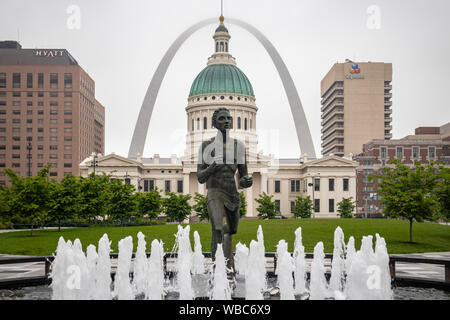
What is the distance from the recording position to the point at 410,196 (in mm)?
26859

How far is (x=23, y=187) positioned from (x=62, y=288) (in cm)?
2706

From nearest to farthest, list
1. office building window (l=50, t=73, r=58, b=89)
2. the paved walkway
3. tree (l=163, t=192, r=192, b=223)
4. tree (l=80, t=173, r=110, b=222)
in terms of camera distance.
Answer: the paved walkway
tree (l=80, t=173, r=110, b=222)
tree (l=163, t=192, r=192, b=223)
office building window (l=50, t=73, r=58, b=89)

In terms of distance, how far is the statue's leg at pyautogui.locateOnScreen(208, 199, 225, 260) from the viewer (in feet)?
33.8

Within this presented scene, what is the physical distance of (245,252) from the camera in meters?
11.0

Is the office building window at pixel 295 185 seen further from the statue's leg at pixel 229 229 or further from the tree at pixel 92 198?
the statue's leg at pixel 229 229

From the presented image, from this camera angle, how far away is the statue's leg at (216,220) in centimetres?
1030

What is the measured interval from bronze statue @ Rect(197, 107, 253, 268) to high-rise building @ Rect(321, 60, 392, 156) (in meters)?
111

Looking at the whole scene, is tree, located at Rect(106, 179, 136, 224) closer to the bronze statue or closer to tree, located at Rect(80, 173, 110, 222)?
tree, located at Rect(80, 173, 110, 222)

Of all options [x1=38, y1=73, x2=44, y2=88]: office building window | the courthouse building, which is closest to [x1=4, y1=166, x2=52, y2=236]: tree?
the courthouse building

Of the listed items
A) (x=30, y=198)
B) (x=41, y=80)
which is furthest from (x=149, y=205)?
(x=41, y=80)

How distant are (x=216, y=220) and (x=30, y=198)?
2681 cm

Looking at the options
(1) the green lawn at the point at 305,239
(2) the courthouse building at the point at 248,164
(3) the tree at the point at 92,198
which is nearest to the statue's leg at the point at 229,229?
(1) the green lawn at the point at 305,239
